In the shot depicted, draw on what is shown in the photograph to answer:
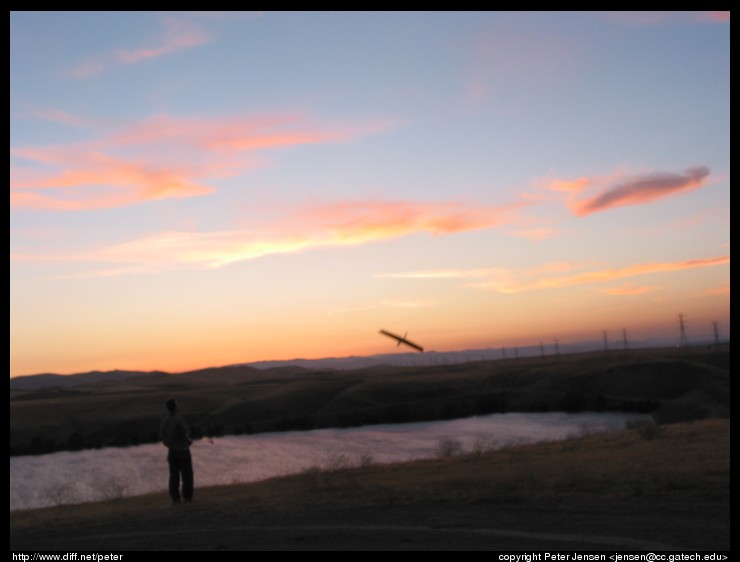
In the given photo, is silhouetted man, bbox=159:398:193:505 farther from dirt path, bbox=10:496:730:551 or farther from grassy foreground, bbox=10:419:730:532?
dirt path, bbox=10:496:730:551

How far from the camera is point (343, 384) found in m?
90.9

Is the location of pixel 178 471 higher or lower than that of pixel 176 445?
lower

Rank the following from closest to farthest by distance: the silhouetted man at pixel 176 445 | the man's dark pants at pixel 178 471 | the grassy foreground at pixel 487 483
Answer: the grassy foreground at pixel 487 483 < the silhouetted man at pixel 176 445 < the man's dark pants at pixel 178 471

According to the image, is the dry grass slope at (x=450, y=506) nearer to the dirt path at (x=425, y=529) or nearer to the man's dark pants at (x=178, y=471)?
the dirt path at (x=425, y=529)

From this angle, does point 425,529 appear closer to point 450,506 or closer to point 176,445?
point 450,506

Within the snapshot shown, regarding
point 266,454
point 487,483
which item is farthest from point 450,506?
point 266,454

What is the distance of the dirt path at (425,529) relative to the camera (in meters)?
10.0

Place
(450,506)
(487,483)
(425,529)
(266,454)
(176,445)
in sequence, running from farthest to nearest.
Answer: (266,454), (487,483), (176,445), (450,506), (425,529)

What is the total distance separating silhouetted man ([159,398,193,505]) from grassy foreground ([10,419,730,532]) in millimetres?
449

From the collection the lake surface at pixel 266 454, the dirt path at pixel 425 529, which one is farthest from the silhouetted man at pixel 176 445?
the lake surface at pixel 266 454

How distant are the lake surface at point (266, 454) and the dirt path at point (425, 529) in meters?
10.6

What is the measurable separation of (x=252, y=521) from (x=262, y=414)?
196 ft

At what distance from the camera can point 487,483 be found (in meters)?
15.4

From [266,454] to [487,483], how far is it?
29.3 meters
